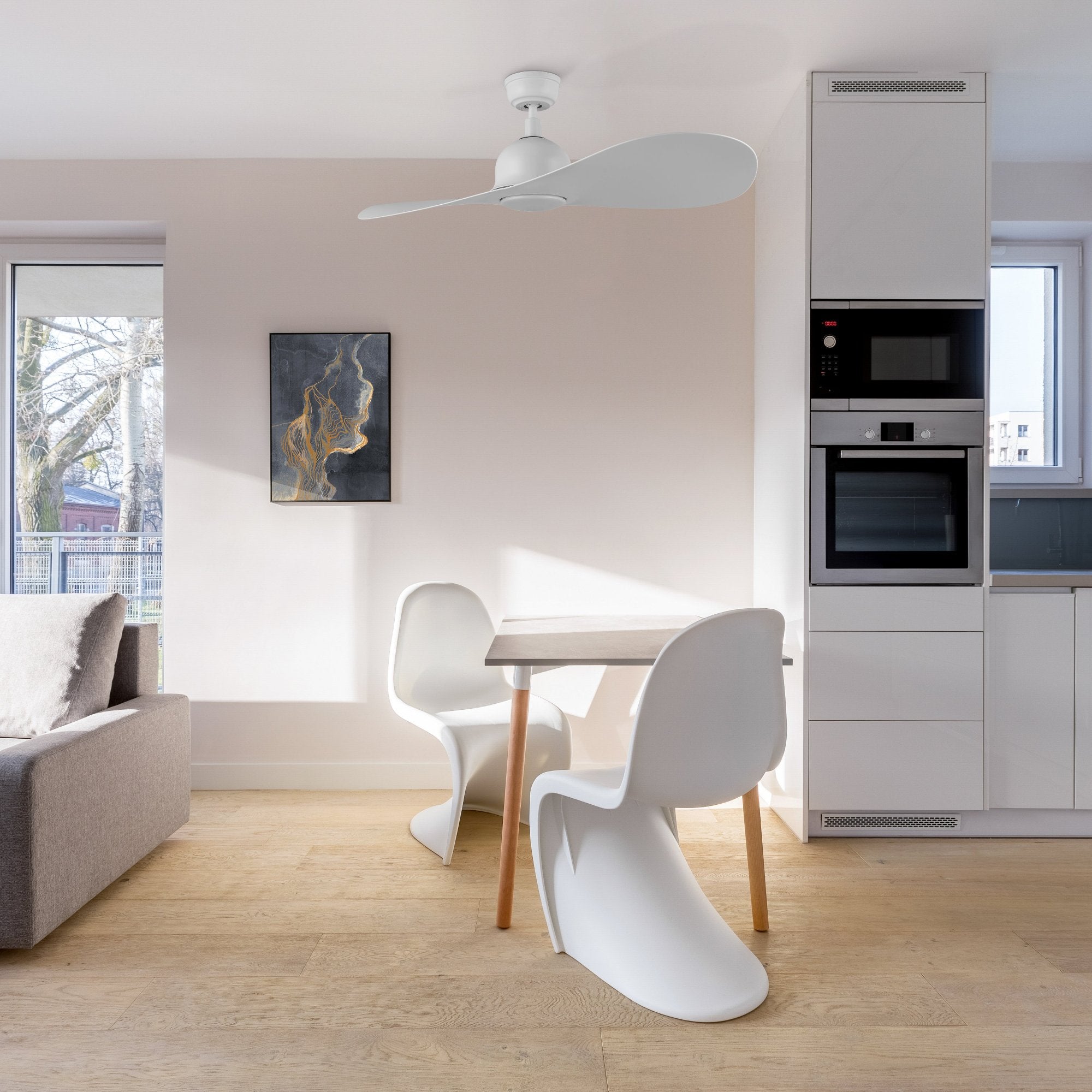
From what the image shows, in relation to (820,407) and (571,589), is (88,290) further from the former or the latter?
(820,407)

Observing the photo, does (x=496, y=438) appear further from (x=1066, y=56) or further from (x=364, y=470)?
(x=1066, y=56)

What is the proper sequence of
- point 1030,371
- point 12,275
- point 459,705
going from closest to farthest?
point 459,705
point 1030,371
point 12,275

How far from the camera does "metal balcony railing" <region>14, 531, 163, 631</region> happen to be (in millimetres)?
3658

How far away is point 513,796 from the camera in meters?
2.24

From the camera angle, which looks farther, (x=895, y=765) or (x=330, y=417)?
(x=330, y=417)

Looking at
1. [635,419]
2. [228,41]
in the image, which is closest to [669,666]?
[635,419]

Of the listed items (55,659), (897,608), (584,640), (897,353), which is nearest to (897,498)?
(897,608)

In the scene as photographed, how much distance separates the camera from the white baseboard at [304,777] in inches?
137

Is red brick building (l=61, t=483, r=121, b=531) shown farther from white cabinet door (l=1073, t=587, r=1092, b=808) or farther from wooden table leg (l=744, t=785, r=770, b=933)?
white cabinet door (l=1073, t=587, r=1092, b=808)

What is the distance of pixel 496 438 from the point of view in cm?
348

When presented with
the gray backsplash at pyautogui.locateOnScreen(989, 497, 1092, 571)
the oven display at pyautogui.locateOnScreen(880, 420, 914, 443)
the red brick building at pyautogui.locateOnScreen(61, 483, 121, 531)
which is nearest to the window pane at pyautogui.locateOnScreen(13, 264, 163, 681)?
the red brick building at pyautogui.locateOnScreen(61, 483, 121, 531)

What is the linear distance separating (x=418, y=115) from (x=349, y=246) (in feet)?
1.99

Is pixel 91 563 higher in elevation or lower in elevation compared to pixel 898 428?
lower

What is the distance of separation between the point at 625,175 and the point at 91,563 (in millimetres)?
2845
